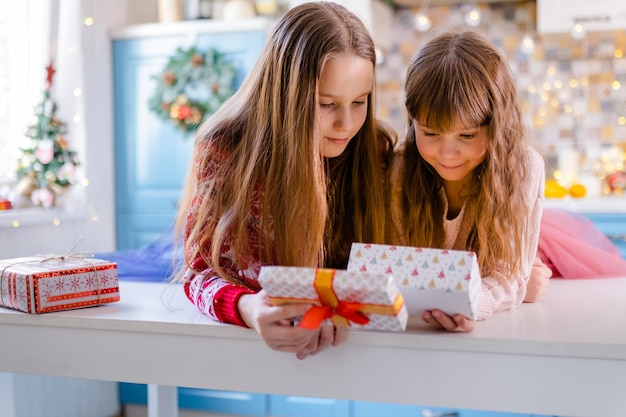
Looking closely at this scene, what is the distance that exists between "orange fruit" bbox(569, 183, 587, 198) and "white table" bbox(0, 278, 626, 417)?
2.01 meters

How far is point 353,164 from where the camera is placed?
1.51 metres

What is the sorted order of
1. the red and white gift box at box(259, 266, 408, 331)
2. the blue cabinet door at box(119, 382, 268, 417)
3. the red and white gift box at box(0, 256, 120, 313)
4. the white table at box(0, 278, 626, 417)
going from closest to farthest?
1. the red and white gift box at box(259, 266, 408, 331)
2. the white table at box(0, 278, 626, 417)
3. the red and white gift box at box(0, 256, 120, 313)
4. the blue cabinet door at box(119, 382, 268, 417)

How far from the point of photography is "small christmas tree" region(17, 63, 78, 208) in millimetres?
2887

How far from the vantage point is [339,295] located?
3.25 feet

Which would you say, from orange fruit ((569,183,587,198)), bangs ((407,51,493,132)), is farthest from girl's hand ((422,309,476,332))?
orange fruit ((569,183,587,198))

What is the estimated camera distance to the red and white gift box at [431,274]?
1.02 metres

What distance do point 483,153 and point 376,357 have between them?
0.47 meters

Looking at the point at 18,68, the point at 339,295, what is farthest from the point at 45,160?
the point at 339,295

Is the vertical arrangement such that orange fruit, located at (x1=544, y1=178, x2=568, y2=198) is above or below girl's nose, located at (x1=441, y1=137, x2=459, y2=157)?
below

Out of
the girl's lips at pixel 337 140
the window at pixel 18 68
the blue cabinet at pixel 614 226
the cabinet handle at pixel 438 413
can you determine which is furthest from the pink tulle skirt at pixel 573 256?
the window at pixel 18 68

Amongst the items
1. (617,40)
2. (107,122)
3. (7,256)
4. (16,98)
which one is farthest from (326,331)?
(617,40)

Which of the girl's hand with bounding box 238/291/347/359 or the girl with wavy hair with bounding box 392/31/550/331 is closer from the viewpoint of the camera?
the girl's hand with bounding box 238/291/347/359

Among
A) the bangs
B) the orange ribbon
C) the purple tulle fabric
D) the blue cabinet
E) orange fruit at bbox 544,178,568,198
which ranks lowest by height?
the blue cabinet

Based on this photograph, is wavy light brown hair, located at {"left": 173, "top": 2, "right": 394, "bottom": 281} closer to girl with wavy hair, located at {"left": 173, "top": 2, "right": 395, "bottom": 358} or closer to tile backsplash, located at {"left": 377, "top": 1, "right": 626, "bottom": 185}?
girl with wavy hair, located at {"left": 173, "top": 2, "right": 395, "bottom": 358}
